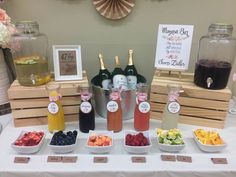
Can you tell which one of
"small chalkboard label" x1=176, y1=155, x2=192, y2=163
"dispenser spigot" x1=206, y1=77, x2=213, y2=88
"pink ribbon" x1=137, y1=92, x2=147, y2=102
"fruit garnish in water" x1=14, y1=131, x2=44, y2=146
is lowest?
"small chalkboard label" x1=176, y1=155, x2=192, y2=163

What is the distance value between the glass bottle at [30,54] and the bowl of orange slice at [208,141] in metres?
0.75

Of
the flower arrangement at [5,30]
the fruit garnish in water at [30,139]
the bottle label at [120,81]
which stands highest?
the flower arrangement at [5,30]

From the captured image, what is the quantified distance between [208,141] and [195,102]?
214 millimetres

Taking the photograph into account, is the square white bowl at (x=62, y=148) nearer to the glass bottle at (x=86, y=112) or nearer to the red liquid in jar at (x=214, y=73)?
the glass bottle at (x=86, y=112)

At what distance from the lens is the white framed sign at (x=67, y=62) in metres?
1.23

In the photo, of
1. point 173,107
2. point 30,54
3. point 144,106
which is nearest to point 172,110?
point 173,107

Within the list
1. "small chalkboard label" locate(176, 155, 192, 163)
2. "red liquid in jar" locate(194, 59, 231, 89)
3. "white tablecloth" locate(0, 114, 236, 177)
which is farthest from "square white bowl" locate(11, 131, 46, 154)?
"red liquid in jar" locate(194, 59, 231, 89)

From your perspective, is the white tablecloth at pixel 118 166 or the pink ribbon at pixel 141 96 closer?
the white tablecloth at pixel 118 166

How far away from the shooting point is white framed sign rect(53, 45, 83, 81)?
1229 mm

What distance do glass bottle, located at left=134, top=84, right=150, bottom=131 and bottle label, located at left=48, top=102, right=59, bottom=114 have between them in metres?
0.36

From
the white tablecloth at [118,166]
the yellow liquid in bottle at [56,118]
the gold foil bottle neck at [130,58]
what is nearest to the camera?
the white tablecloth at [118,166]

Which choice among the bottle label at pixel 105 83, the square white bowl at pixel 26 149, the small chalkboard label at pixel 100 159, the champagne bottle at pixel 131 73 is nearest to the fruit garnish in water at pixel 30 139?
the square white bowl at pixel 26 149

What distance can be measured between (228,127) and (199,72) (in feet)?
1.01

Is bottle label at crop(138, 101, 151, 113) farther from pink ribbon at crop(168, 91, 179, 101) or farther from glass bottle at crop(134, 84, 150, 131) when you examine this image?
pink ribbon at crop(168, 91, 179, 101)
